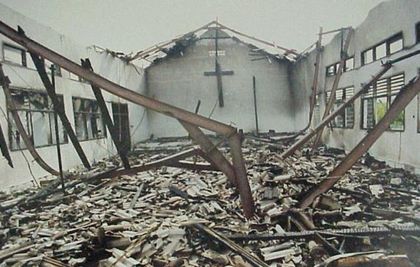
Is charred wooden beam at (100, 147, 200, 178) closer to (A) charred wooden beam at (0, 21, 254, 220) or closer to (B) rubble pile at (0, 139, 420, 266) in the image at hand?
(B) rubble pile at (0, 139, 420, 266)

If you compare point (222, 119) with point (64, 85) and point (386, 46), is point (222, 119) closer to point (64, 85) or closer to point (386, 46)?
point (64, 85)

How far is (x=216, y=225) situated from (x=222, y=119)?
53.3 feet

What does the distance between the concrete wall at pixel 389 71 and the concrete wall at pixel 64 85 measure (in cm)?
1122

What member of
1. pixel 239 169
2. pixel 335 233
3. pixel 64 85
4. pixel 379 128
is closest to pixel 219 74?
pixel 64 85

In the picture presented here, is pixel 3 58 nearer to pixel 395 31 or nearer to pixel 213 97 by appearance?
pixel 395 31

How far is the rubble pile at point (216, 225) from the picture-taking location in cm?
422

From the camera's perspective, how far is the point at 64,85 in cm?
1200

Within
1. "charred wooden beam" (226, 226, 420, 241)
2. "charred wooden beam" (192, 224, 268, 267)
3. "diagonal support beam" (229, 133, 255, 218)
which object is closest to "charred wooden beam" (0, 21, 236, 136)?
"diagonal support beam" (229, 133, 255, 218)

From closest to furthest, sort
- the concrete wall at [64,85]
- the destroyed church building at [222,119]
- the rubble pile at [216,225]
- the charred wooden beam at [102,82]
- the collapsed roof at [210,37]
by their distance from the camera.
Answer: the charred wooden beam at [102,82], the rubble pile at [216,225], the destroyed church building at [222,119], the concrete wall at [64,85], the collapsed roof at [210,37]

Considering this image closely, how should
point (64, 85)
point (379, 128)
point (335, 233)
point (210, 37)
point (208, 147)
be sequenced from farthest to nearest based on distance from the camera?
point (210, 37), point (64, 85), point (379, 128), point (208, 147), point (335, 233)

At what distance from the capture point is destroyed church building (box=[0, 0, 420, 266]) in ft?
15.8

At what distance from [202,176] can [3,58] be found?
6916mm

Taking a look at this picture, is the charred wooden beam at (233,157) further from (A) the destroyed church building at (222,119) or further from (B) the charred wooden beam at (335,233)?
(B) the charred wooden beam at (335,233)

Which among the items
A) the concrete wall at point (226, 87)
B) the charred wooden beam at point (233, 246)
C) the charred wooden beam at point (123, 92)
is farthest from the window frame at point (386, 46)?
the concrete wall at point (226, 87)
